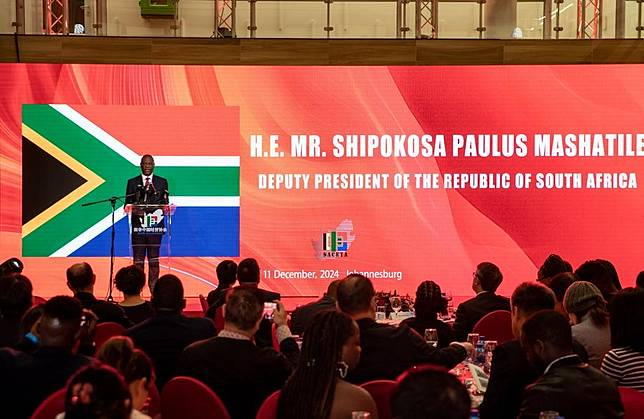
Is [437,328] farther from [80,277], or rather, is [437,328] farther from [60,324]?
[60,324]

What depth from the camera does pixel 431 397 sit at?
219 cm

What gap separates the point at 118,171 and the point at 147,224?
1.19 meters

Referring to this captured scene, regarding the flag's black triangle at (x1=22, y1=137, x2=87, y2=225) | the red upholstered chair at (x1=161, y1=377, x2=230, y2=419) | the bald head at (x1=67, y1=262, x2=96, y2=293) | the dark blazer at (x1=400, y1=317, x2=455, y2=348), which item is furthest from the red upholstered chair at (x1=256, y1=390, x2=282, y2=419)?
the flag's black triangle at (x1=22, y1=137, x2=87, y2=225)

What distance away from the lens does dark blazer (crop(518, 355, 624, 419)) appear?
135 inches

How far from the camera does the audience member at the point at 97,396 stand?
245 centimetres

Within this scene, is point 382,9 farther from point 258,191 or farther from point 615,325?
point 615,325

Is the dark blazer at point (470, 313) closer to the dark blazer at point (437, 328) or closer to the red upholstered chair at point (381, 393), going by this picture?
the dark blazer at point (437, 328)

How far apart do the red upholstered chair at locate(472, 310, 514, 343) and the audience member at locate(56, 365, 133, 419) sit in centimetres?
425

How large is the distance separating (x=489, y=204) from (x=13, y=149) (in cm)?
561

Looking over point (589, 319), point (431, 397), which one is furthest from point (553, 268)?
point (431, 397)

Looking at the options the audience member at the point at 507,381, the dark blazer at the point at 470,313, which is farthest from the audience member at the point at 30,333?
the dark blazer at the point at 470,313

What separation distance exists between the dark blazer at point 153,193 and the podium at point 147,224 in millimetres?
263

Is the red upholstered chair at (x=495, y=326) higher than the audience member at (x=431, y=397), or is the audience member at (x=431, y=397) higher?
the audience member at (x=431, y=397)

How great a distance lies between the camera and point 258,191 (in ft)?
37.2
